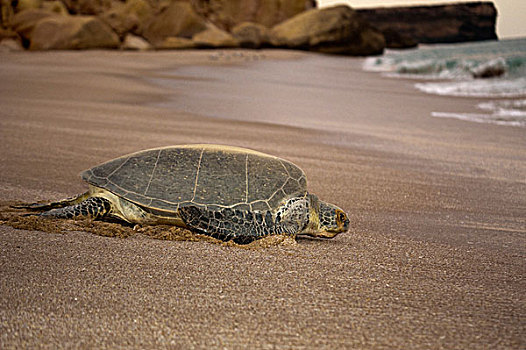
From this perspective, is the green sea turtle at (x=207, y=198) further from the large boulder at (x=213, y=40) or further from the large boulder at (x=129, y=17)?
the large boulder at (x=129, y=17)

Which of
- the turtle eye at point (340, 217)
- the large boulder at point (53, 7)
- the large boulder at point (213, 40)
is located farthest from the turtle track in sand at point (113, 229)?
the large boulder at point (53, 7)

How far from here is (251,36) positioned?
3416cm

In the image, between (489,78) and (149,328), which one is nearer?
(149,328)

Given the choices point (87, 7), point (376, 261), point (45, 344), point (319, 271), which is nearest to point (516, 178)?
point (376, 261)

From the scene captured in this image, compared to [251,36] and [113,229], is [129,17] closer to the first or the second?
[251,36]

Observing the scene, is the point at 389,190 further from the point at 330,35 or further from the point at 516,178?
the point at 330,35

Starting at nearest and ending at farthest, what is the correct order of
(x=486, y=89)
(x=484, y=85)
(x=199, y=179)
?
(x=199, y=179)
(x=486, y=89)
(x=484, y=85)

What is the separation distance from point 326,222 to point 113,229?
3.82 ft

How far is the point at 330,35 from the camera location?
35812mm

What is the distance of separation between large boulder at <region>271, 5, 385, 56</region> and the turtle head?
34.9 meters

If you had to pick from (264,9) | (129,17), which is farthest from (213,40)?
(264,9)

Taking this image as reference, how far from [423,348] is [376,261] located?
0.74 metres

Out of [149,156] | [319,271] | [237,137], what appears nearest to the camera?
[319,271]

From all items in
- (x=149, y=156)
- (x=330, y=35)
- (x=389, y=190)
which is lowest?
(x=389, y=190)
